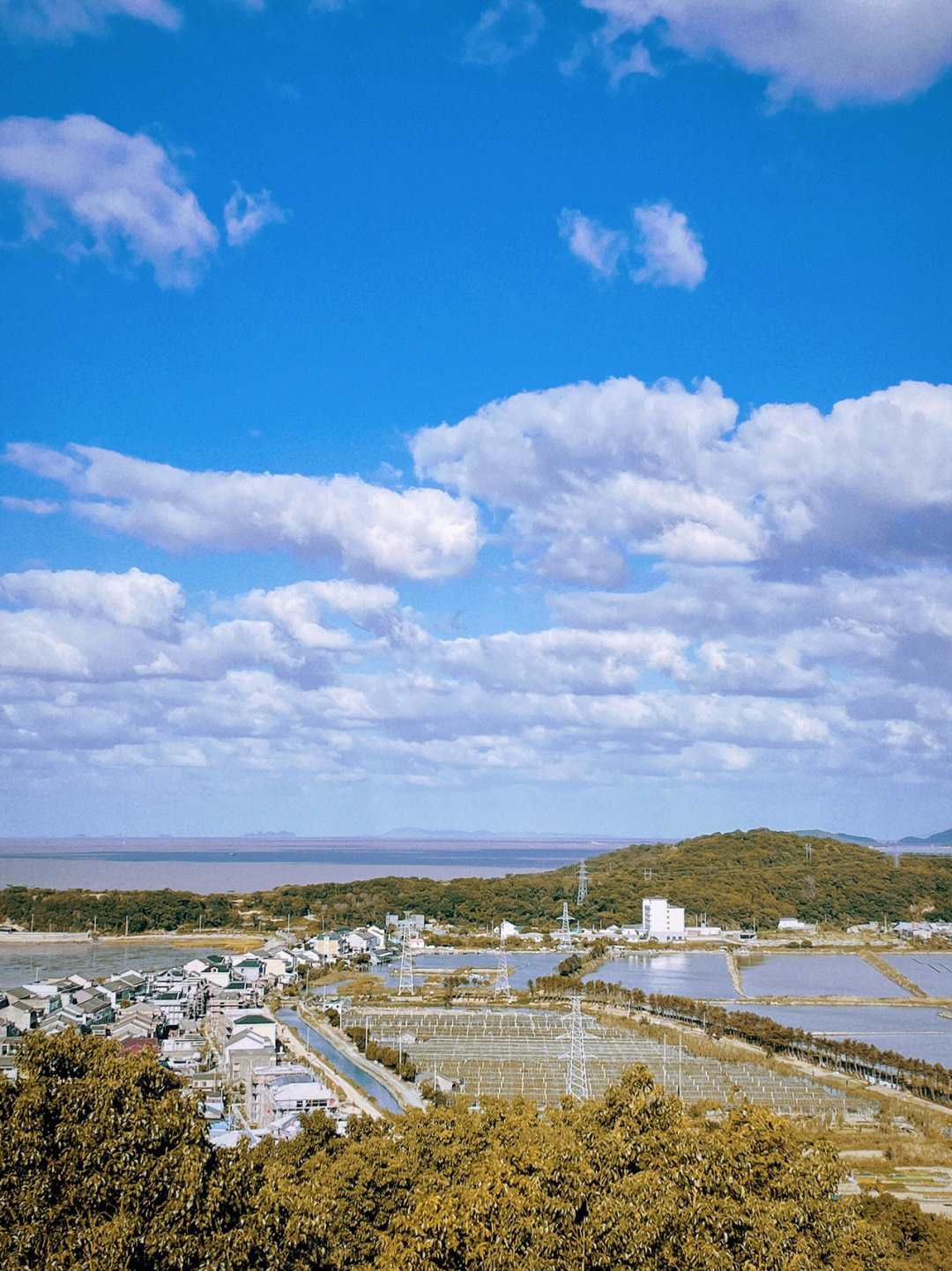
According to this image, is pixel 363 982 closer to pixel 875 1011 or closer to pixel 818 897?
pixel 875 1011

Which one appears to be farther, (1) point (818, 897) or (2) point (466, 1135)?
(1) point (818, 897)

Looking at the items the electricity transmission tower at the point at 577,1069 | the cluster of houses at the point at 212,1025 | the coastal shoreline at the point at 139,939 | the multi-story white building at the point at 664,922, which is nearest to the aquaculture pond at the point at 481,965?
the cluster of houses at the point at 212,1025

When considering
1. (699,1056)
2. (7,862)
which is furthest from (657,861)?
(7,862)

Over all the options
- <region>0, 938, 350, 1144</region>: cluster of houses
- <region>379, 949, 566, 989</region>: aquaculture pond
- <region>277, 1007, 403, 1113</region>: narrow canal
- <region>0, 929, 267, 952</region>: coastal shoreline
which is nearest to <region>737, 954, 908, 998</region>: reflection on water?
<region>379, 949, 566, 989</region>: aquaculture pond

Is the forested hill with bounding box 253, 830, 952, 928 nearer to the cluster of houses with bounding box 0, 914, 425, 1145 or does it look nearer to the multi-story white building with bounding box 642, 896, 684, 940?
the multi-story white building with bounding box 642, 896, 684, 940

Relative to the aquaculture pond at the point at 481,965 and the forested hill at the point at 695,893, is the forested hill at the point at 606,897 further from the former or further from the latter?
the aquaculture pond at the point at 481,965
